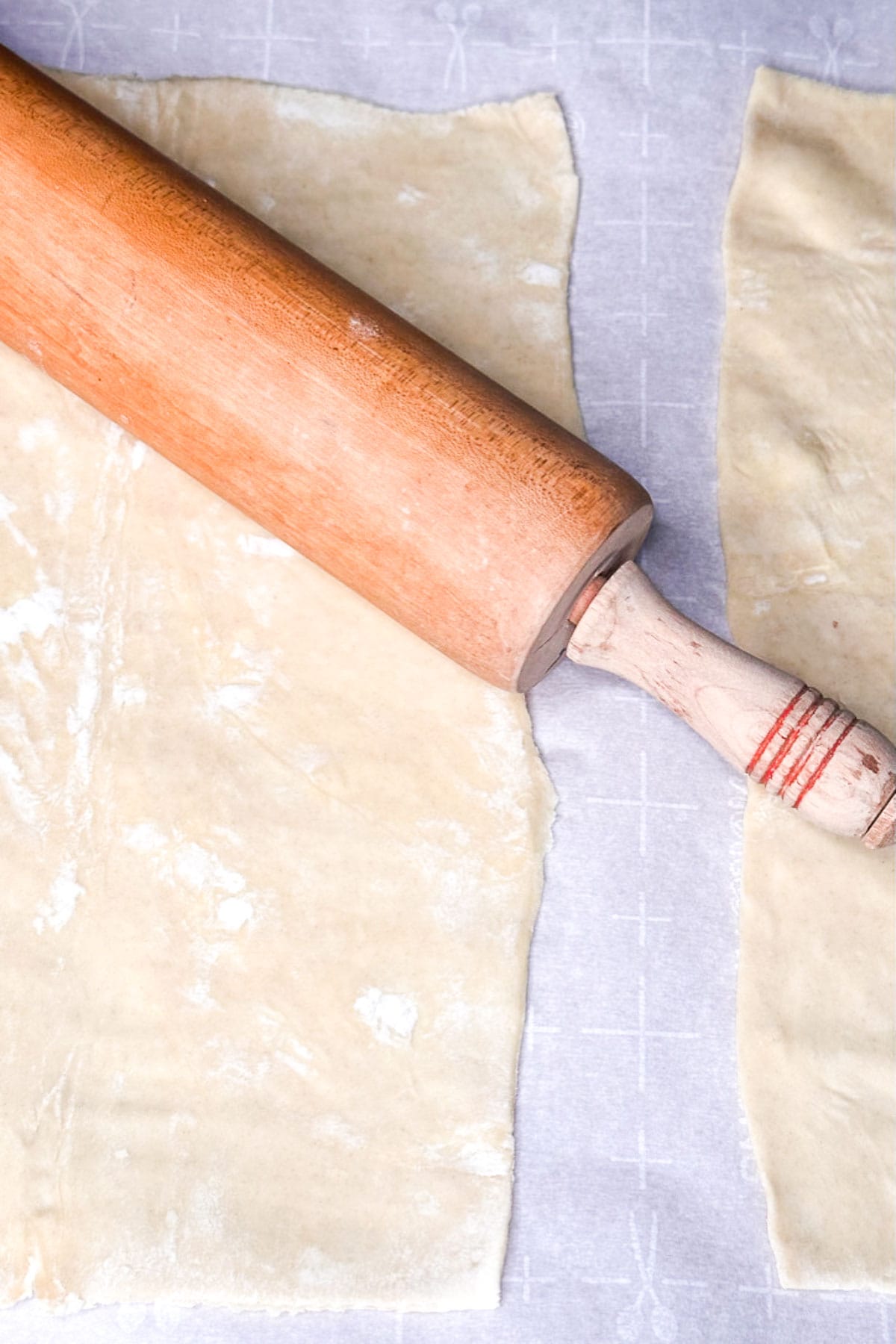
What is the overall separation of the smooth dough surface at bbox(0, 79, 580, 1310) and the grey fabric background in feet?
0.22

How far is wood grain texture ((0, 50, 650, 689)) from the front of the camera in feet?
3.40

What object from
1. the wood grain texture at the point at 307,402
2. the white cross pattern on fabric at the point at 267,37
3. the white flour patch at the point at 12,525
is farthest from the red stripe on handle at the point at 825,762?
the white cross pattern on fabric at the point at 267,37

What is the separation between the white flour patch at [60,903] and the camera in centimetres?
115

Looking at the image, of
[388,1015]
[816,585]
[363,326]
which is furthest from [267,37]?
[388,1015]

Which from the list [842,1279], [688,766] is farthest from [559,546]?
[842,1279]

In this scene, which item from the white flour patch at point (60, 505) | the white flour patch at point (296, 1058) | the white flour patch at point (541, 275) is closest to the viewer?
the white flour patch at point (296, 1058)

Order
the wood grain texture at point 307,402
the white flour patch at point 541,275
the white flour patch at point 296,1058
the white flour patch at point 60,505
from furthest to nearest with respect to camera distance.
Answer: the white flour patch at point 541,275, the white flour patch at point 60,505, the white flour patch at point 296,1058, the wood grain texture at point 307,402

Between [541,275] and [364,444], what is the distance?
440 millimetres

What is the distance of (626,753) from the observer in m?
1.27

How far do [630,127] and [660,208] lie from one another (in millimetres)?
113

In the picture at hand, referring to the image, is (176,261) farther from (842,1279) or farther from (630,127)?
(842,1279)

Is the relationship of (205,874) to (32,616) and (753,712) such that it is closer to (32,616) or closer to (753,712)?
(32,616)

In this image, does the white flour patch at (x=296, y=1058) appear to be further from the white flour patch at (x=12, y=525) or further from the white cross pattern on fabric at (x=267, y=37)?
the white cross pattern on fabric at (x=267, y=37)

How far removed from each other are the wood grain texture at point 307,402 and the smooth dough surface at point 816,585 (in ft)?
0.87
